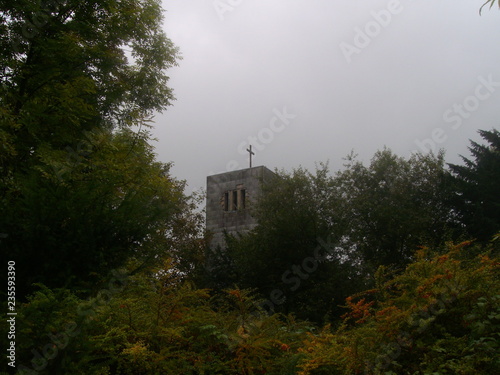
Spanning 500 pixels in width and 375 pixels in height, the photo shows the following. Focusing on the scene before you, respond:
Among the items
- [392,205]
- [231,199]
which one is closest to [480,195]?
[392,205]

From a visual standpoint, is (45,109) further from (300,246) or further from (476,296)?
(300,246)

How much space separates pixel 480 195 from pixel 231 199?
40.3 ft

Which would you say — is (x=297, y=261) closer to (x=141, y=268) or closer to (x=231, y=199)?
Answer: (x=141, y=268)

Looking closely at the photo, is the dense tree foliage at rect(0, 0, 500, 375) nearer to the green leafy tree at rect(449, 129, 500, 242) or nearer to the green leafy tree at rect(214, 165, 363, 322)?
the green leafy tree at rect(214, 165, 363, 322)

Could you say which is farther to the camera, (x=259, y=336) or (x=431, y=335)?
(x=259, y=336)

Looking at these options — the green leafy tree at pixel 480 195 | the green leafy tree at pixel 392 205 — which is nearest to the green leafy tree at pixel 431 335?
the green leafy tree at pixel 392 205

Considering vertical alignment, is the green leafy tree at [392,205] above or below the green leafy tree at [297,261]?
above

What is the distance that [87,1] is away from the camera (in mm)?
8672

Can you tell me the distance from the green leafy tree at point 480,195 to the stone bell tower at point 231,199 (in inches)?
361

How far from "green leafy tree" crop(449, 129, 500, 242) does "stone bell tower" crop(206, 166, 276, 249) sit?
9.16m

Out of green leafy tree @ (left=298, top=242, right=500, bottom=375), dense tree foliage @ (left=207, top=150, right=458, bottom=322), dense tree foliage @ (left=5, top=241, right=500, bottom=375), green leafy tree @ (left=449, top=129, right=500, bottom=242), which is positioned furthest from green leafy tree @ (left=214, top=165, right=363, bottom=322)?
green leafy tree @ (left=298, top=242, right=500, bottom=375)

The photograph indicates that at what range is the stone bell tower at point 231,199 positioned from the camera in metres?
22.8

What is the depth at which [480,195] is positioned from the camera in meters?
18.9

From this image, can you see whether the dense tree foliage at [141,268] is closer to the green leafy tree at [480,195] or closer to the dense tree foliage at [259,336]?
the dense tree foliage at [259,336]
